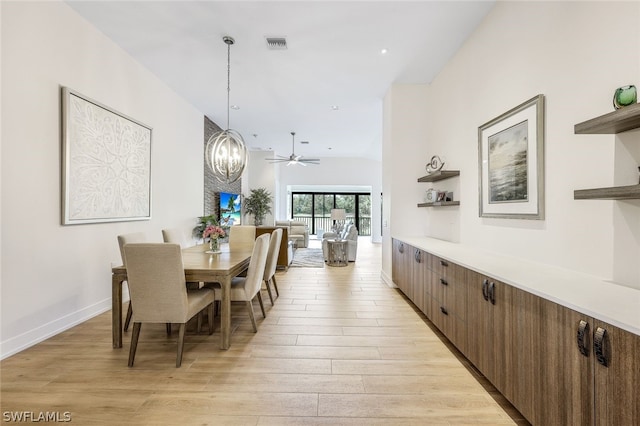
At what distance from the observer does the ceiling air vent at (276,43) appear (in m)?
3.38

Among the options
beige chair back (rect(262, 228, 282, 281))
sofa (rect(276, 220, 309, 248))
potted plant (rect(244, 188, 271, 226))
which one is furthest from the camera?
potted plant (rect(244, 188, 271, 226))

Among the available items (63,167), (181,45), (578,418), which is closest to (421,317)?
(578,418)

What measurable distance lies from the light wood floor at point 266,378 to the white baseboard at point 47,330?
0.07 metres

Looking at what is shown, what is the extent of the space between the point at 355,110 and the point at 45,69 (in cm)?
→ 459

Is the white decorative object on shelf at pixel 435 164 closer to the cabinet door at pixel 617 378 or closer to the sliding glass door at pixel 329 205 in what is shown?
the cabinet door at pixel 617 378

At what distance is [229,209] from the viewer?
777 cm

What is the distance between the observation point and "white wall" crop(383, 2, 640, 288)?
1.61 meters

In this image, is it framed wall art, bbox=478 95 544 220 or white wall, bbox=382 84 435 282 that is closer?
framed wall art, bbox=478 95 544 220

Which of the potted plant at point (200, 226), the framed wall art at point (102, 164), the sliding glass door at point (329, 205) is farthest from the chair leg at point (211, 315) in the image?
the sliding glass door at point (329, 205)

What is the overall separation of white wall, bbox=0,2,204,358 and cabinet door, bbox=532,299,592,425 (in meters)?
3.76

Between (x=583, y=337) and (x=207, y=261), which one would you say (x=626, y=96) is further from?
(x=207, y=261)

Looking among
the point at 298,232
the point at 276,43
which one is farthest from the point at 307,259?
the point at 276,43

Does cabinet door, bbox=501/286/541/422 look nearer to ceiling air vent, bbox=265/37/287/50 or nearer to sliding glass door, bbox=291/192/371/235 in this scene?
ceiling air vent, bbox=265/37/287/50

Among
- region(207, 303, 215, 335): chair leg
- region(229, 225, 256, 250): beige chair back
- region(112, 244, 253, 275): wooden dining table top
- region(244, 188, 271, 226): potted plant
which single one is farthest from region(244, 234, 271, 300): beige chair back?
region(244, 188, 271, 226): potted plant
